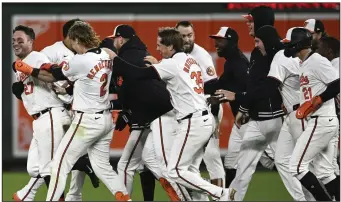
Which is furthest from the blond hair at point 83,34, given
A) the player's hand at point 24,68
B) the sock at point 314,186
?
the sock at point 314,186

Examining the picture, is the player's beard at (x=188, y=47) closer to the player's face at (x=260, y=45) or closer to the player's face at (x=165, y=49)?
the player's face at (x=260, y=45)

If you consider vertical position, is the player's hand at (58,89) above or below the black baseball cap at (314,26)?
below

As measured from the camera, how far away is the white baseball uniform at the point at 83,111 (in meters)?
7.74

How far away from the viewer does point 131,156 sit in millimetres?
8562

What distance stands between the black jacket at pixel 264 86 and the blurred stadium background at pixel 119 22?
3.29 meters

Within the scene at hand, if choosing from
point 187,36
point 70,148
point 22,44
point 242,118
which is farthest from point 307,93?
point 22,44

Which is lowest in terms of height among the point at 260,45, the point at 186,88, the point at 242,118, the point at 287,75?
the point at 242,118

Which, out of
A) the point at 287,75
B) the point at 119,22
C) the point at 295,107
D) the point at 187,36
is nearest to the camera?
the point at 287,75

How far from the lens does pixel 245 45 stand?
1201 centimetres

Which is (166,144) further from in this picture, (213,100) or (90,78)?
(90,78)

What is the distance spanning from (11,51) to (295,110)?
4.99m

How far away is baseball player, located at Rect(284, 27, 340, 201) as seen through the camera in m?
7.66

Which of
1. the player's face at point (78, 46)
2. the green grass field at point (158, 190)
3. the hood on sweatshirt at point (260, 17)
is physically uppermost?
the hood on sweatshirt at point (260, 17)

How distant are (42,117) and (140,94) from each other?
95cm
